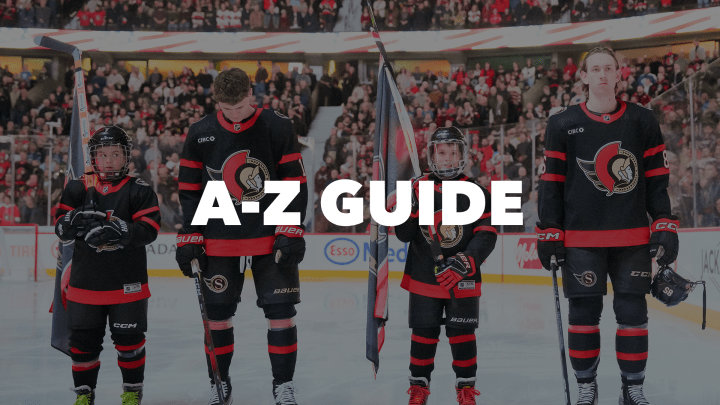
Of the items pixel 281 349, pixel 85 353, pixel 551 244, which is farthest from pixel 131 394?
pixel 551 244

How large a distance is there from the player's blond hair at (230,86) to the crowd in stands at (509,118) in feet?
15.8

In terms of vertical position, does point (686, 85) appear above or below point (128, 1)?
below

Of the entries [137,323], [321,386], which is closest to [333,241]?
[321,386]

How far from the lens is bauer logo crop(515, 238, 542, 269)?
32.3 feet

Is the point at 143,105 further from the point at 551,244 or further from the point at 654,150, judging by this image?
the point at 654,150

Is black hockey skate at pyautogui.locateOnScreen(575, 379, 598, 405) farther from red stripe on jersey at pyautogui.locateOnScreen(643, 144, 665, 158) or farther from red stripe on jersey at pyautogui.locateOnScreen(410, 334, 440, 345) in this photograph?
red stripe on jersey at pyautogui.locateOnScreen(643, 144, 665, 158)

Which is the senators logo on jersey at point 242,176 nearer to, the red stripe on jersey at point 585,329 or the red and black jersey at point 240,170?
the red and black jersey at point 240,170

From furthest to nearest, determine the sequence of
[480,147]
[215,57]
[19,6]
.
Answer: [215,57], [19,6], [480,147]

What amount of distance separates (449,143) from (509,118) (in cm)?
1108

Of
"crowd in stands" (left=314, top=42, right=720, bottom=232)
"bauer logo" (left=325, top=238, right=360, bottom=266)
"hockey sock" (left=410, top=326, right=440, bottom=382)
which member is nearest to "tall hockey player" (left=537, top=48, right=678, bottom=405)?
"hockey sock" (left=410, top=326, right=440, bottom=382)

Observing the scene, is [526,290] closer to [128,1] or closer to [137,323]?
[137,323]

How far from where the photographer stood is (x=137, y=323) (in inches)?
118

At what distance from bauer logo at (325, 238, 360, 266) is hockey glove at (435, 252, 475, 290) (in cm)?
802

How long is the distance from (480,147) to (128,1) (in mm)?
11742
